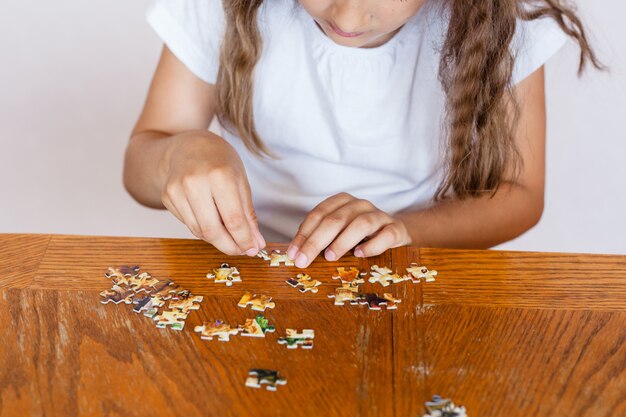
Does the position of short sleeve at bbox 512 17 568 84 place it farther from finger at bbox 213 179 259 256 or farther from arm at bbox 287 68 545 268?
finger at bbox 213 179 259 256

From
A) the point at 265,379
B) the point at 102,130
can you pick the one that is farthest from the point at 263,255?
the point at 102,130

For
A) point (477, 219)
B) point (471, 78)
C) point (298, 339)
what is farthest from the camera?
point (477, 219)

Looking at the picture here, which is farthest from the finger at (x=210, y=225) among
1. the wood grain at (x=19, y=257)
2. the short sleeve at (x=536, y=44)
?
the short sleeve at (x=536, y=44)

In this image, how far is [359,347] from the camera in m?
1.00

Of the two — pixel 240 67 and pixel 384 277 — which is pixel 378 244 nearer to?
pixel 384 277

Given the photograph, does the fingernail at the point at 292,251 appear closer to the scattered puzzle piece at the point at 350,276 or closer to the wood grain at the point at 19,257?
the scattered puzzle piece at the point at 350,276

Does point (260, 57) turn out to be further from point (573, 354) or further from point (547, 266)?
point (573, 354)

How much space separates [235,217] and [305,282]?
144 mm

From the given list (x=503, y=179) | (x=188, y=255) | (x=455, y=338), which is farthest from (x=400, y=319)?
(x=503, y=179)

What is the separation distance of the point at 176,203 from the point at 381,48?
0.52 m

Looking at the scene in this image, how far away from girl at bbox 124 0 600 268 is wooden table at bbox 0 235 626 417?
28cm

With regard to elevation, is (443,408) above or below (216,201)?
below

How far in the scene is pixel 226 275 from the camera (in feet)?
3.75

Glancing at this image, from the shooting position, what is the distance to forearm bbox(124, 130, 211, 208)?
1452 millimetres
